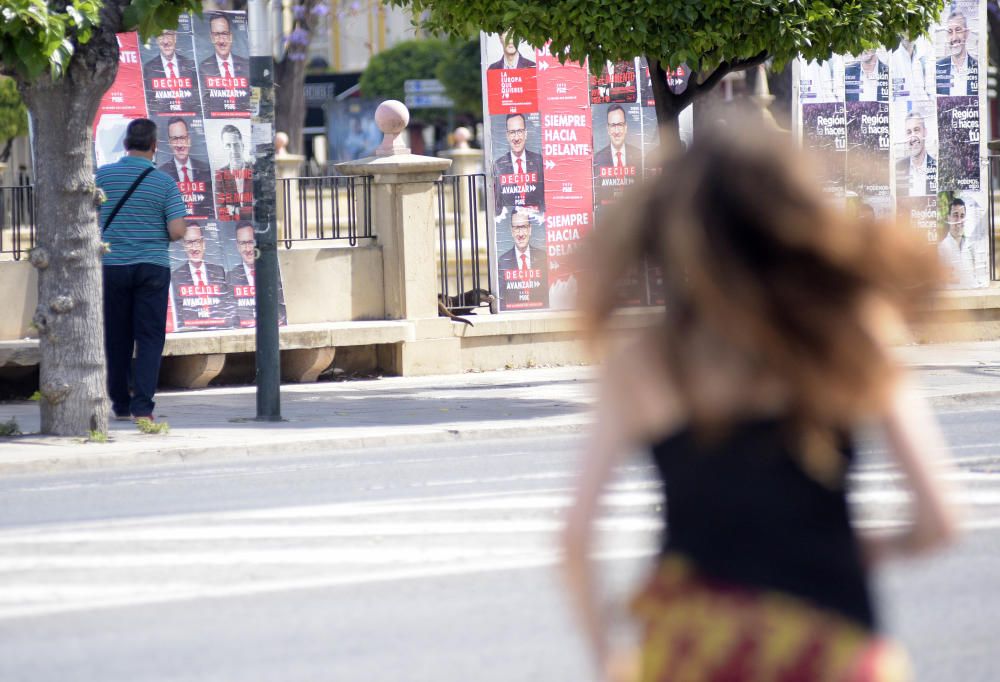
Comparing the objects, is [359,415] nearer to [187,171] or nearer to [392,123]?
[187,171]

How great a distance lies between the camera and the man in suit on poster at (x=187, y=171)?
13.7 m

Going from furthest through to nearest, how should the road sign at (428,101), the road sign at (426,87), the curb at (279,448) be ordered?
the road sign at (428,101)
the road sign at (426,87)
the curb at (279,448)

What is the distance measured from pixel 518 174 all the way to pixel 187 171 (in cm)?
335

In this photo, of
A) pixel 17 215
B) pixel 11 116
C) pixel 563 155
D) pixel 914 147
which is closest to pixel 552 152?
pixel 563 155

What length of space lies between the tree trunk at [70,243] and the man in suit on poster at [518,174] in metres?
5.30

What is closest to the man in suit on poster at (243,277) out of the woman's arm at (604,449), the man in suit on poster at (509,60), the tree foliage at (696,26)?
the man in suit on poster at (509,60)

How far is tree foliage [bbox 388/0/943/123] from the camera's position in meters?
11.8

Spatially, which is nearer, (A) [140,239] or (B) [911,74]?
(A) [140,239]

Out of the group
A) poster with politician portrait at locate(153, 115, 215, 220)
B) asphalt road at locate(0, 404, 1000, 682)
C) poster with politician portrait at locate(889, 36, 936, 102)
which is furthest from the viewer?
poster with politician portrait at locate(889, 36, 936, 102)

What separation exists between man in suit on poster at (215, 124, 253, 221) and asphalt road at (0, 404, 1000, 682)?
483cm

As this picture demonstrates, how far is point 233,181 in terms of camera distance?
13969 millimetres

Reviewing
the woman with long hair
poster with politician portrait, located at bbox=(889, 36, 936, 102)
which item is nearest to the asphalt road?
the woman with long hair

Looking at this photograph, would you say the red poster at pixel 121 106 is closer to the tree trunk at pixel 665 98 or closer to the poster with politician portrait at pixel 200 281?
the poster with politician portrait at pixel 200 281

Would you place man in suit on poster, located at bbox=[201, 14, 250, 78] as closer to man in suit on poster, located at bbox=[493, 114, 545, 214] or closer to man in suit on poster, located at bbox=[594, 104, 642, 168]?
man in suit on poster, located at bbox=[493, 114, 545, 214]
